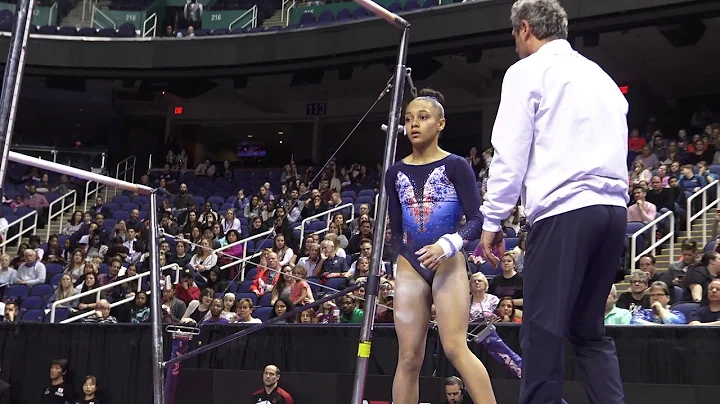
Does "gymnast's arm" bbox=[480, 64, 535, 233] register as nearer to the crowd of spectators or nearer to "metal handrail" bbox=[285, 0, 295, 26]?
the crowd of spectators

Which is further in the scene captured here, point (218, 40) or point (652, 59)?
point (218, 40)

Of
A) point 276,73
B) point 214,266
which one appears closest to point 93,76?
point 276,73

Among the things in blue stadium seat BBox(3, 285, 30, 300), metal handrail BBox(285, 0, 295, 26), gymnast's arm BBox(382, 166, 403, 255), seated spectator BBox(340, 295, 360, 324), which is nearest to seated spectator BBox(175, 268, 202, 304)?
seated spectator BBox(340, 295, 360, 324)

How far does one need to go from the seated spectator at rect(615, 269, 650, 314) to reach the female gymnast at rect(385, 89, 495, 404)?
14.0ft

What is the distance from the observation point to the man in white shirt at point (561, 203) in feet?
9.36

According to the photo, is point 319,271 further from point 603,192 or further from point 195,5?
point 195,5

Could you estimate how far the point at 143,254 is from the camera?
14.1 meters

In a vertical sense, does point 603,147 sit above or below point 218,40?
below

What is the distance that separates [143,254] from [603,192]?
12009mm

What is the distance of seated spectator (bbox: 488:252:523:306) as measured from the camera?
845 centimetres

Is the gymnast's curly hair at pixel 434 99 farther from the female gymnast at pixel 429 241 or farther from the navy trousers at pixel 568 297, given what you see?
the navy trousers at pixel 568 297

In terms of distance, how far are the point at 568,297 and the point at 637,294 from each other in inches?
214

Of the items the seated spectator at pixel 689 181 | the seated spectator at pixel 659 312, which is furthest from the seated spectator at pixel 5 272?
the seated spectator at pixel 689 181

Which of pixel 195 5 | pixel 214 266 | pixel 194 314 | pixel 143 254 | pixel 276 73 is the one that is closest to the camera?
pixel 194 314
